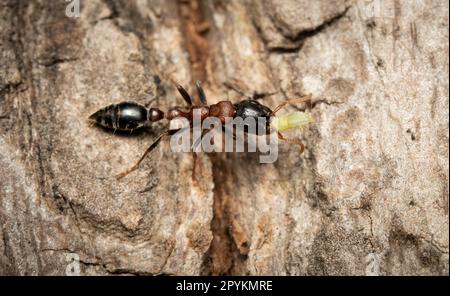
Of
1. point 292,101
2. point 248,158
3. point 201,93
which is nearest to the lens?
point 292,101

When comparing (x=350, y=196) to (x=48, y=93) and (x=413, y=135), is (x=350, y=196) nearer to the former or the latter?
(x=413, y=135)

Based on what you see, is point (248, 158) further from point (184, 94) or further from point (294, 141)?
point (184, 94)

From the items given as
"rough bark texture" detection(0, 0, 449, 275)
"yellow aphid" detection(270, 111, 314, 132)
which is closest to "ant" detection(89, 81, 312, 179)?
"yellow aphid" detection(270, 111, 314, 132)

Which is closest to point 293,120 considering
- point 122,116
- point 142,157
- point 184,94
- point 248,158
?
point 248,158

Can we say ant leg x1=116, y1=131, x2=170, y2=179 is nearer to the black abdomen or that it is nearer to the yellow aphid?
the black abdomen

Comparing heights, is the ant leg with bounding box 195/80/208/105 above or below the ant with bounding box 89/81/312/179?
above
